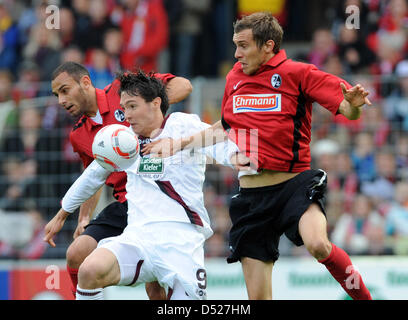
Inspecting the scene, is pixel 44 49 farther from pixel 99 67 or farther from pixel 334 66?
pixel 334 66

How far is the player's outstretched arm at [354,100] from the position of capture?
5.60 m

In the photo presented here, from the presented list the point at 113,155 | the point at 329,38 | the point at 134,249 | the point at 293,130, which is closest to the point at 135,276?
the point at 134,249

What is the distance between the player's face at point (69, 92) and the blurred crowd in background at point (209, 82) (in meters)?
3.33

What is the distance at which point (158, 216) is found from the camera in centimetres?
574

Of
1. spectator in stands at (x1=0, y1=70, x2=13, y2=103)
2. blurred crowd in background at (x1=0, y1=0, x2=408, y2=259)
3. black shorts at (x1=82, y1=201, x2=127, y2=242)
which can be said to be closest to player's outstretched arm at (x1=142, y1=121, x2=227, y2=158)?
black shorts at (x1=82, y1=201, x2=127, y2=242)

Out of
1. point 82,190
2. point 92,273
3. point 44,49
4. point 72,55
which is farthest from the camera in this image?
point 44,49

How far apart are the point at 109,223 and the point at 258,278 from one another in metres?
1.26

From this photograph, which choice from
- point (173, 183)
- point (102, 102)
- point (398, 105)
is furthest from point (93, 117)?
point (398, 105)

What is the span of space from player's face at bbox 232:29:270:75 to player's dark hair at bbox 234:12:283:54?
0.03 m

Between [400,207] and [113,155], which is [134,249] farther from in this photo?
[400,207]

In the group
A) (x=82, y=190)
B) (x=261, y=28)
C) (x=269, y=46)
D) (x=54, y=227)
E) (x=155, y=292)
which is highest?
(x=261, y=28)

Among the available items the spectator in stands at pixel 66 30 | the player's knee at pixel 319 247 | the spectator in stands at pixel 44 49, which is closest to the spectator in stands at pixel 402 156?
the player's knee at pixel 319 247

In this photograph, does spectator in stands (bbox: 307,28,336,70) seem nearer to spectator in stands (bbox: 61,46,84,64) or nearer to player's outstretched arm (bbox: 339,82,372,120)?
spectator in stands (bbox: 61,46,84,64)

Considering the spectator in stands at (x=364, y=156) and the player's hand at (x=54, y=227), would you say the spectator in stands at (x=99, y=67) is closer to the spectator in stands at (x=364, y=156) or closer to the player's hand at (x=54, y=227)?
the spectator in stands at (x=364, y=156)
